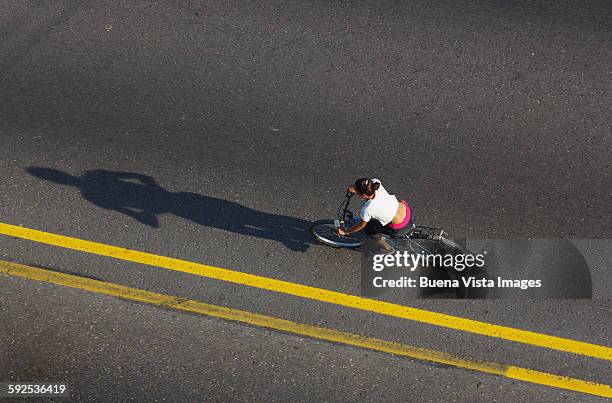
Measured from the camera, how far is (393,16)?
10305 millimetres

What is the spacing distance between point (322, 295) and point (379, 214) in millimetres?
1200

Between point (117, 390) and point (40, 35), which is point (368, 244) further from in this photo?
point (40, 35)

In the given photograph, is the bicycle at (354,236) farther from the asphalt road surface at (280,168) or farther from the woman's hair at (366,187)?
the woman's hair at (366,187)

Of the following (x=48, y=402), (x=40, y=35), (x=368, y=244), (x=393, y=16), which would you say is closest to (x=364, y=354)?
(x=368, y=244)

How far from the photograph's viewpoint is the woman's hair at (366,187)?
722 centimetres

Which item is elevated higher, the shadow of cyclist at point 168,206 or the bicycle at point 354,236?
the shadow of cyclist at point 168,206

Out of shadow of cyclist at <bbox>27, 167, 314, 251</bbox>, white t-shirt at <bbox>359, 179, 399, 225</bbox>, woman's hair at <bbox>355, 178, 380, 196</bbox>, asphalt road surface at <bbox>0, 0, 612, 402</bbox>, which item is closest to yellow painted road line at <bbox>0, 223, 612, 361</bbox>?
asphalt road surface at <bbox>0, 0, 612, 402</bbox>

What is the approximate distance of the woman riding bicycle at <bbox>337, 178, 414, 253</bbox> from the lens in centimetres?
727

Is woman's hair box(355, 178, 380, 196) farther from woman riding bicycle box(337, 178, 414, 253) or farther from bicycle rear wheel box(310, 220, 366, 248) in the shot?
bicycle rear wheel box(310, 220, 366, 248)

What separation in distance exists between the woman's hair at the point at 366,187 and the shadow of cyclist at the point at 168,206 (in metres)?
1.34

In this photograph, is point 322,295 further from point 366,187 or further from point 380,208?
point 366,187

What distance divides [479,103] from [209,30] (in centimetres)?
414

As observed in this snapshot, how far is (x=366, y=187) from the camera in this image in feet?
23.7

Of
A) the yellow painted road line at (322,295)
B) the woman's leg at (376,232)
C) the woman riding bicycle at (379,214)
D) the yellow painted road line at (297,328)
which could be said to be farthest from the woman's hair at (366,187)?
the yellow painted road line at (297,328)
